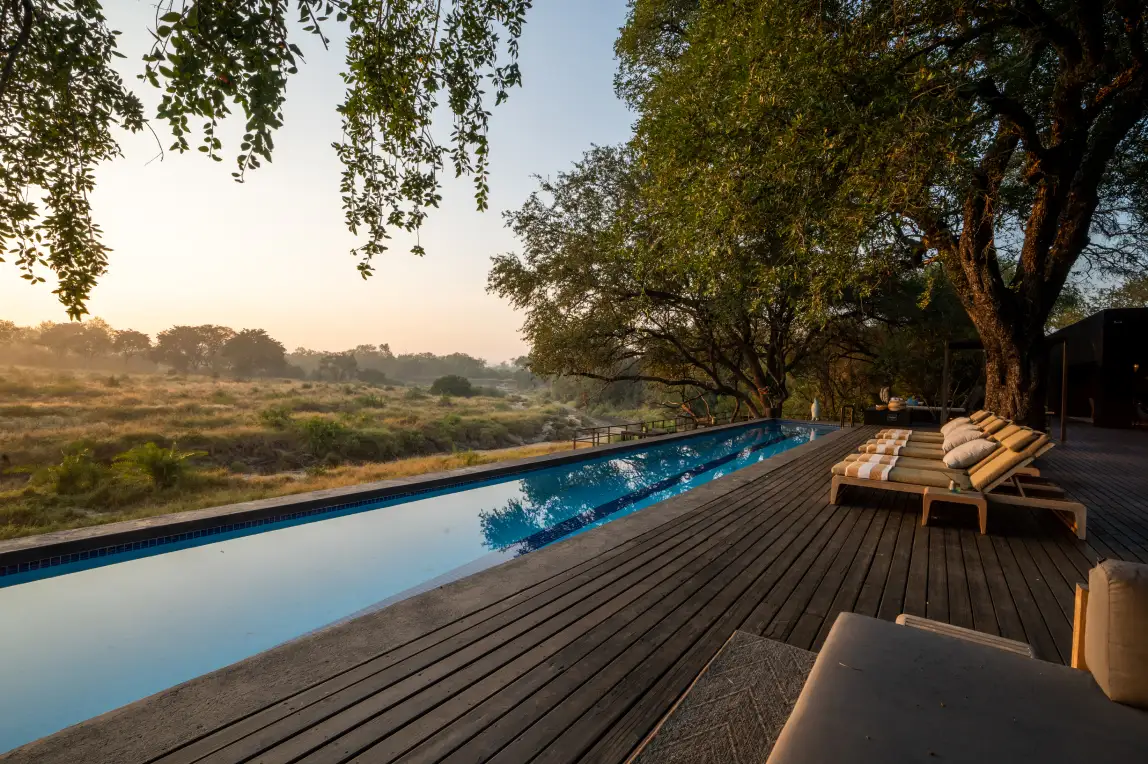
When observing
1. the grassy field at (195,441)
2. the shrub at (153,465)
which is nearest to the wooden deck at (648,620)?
the grassy field at (195,441)

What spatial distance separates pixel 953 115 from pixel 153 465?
14456mm

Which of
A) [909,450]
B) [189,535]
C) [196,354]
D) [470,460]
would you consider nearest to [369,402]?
[196,354]

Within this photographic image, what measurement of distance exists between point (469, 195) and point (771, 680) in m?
3.22

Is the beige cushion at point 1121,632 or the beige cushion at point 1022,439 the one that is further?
the beige cushion at point 1022,439

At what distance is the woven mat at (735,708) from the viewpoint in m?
1.53

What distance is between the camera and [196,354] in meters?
42.9

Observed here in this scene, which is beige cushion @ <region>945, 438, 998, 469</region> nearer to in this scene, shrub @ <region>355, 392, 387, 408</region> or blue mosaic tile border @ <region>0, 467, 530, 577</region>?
blue mosaic tile border @ <region>0, 467, 530, 577</region>

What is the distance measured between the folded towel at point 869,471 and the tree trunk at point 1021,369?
13.7 ft

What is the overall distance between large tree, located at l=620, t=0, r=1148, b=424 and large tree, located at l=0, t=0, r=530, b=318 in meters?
2.90

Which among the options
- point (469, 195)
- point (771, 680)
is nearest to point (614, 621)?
point (771, 680)

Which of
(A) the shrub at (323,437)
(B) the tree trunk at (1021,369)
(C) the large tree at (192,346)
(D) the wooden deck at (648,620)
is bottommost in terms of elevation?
(A) the shrub at (323,437)

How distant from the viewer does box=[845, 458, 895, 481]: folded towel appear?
14.6 ft

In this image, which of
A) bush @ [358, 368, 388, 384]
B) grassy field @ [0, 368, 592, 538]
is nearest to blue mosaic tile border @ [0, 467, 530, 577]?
grassy field @ [0, 368, 592, 538]

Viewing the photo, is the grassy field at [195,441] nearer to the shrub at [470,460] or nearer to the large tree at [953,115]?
the shrub at [470,460]
